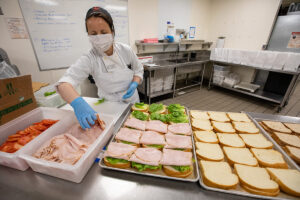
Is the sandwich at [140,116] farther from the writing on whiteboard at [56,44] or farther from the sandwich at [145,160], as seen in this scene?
the writing on whiteboard at [56,44]

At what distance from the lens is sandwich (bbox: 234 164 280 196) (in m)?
0.66

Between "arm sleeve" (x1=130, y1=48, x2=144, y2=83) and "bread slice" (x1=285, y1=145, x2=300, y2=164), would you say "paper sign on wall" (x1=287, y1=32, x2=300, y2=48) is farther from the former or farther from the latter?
"arm sleeve" (x1=130, y1=48, x2=144, y2=83)

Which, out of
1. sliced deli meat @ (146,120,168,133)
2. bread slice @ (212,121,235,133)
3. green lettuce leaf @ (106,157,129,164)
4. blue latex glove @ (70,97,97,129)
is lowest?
bread slice @ (212,121,235,133)

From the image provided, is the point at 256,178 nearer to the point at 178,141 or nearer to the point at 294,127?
the point at 178,141

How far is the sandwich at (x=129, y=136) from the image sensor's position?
2.97ft

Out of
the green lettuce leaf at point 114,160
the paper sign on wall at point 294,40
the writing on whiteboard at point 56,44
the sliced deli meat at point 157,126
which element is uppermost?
the paper sign on wall at point 294,40

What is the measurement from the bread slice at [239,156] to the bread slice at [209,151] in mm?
46

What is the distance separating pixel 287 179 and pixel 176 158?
1.93 ft

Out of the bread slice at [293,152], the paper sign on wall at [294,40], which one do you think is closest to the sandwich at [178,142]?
the bread slice at [293,152]

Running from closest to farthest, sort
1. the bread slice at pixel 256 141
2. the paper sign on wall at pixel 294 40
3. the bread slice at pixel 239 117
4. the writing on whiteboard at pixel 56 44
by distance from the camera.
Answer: the bread slice at pixel 256 141
the bread slice at pixel 239 117
the writing on whiteboard at pixel 56 44
the paper sign on wall at pixel 294 40

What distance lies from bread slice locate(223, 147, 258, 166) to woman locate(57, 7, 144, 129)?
0.97 m

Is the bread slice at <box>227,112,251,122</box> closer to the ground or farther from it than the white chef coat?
closer to the ground

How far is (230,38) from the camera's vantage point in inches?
177

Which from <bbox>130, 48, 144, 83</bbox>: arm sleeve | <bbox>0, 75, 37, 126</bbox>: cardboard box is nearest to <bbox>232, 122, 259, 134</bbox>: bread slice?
<bbox>130, 48, 144, 83</bbox>: arm sleeve
